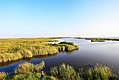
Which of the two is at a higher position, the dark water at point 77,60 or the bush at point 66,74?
the bush at point 66,74

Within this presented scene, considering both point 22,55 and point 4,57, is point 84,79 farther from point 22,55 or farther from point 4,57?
point 22,55

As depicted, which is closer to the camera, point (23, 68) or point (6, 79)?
point (6, 79)

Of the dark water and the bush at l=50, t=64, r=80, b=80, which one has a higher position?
the bush at l=50, t=64, r=80, b=80

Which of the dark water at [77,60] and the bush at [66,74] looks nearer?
the bush at [66,74]

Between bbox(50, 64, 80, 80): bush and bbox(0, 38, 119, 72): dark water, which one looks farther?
bbox(0, 38, 119, 72): dark water

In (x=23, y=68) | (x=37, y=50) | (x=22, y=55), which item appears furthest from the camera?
(x=37, y=50)

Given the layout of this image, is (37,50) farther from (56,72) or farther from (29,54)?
(56,72)

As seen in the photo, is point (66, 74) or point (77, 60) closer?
point (66, 74)

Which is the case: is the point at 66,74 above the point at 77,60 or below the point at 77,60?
above

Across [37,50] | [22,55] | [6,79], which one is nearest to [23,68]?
[6,79]

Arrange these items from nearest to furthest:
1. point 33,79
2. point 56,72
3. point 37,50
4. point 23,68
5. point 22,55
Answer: point 33,79, point 56,72, point 23,68, point 22,55, point 37,50
